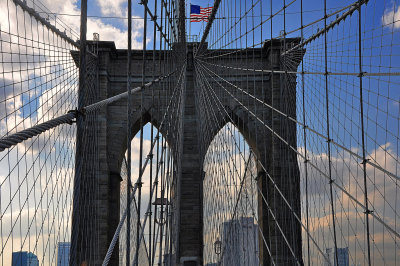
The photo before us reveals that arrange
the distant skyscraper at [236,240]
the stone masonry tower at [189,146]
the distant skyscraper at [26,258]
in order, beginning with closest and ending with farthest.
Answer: the distant skyscraper at [26,258], the distant skyscraper at [236,240], the stone masonry tower at [189,146]

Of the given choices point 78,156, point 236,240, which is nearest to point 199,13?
point 236,240

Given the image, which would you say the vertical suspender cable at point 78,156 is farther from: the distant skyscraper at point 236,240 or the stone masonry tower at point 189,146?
the stone masonry tower at point 189,146

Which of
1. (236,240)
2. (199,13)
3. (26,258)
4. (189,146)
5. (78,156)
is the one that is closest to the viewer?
(78,156)

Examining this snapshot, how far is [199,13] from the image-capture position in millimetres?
18156

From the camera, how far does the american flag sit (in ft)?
55.6

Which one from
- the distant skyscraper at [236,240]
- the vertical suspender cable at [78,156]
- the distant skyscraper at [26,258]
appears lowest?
the distant skyscraper at [236,240]

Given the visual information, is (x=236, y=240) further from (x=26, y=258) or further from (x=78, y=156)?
(x=78, y=156)

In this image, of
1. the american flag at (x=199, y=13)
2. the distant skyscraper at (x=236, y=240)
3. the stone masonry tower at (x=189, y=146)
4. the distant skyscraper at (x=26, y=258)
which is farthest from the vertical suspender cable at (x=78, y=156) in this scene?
the american flag at (x=199, y=13)

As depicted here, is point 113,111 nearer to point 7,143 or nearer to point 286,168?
point 286,168

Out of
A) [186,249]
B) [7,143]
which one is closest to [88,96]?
[186,249]

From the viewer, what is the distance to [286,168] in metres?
15.3

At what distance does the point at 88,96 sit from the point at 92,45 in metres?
2.70

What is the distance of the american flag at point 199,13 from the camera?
55.6 feet

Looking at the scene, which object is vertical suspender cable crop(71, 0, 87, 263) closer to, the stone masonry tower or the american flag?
the stone masonry tower
